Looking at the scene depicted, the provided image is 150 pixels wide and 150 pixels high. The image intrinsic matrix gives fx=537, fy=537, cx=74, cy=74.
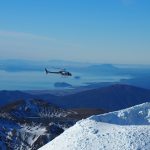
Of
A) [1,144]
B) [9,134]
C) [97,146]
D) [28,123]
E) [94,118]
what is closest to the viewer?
[97,146]

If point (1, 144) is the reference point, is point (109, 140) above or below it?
above

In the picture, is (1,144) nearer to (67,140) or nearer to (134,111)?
(134,111)

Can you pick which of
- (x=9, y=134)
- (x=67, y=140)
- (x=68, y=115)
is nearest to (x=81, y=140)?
(x=67, y=140)

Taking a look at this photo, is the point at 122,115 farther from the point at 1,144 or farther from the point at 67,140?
the point at 1,144

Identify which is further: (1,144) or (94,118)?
(1,144)

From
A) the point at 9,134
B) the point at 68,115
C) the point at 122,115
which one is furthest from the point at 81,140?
the point at 68,115

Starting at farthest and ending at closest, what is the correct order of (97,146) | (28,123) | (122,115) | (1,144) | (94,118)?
1. (28,123)
2. (1,144)
3. (122,115)
4. (94,118)
5. (97,146)

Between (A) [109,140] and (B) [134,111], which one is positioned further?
(B) [134,111]

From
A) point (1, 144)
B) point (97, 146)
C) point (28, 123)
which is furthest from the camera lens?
point (28, 123)

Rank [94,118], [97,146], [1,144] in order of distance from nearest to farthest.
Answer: [97,146], [94,118], [1,144]
